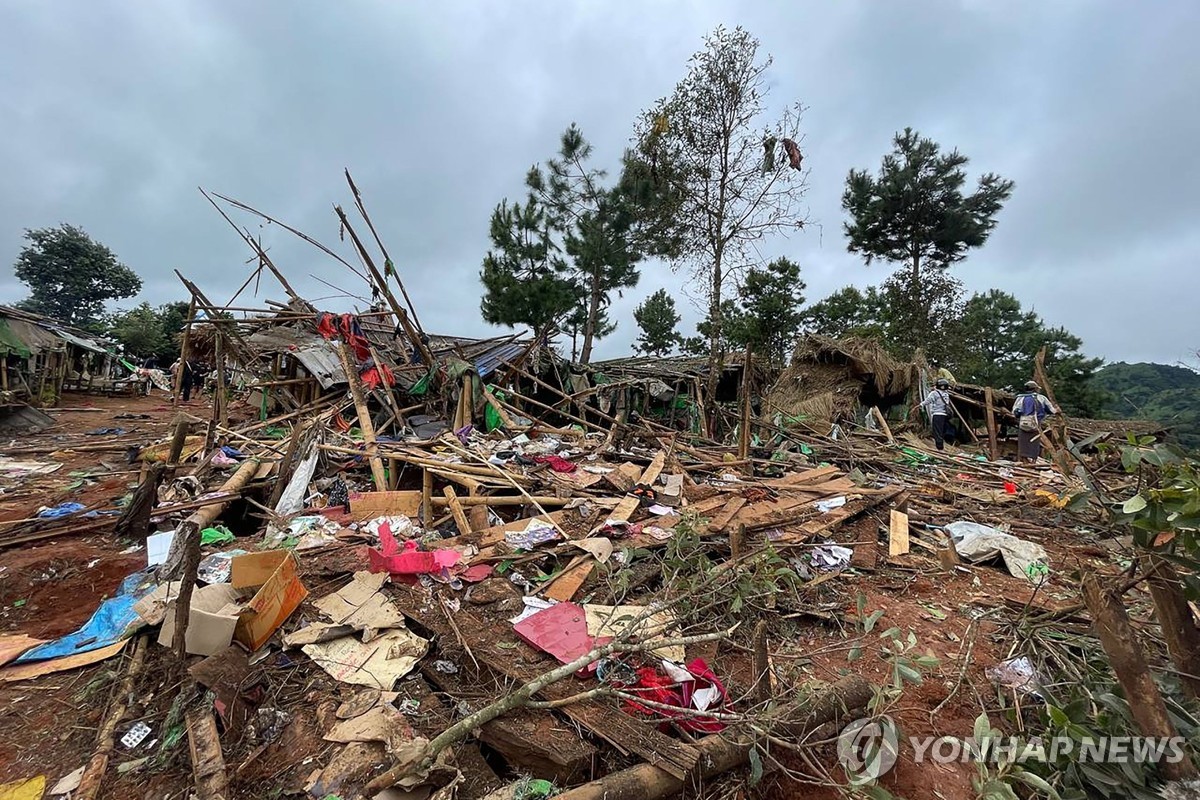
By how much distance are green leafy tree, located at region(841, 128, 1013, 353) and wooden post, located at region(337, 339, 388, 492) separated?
20054mm

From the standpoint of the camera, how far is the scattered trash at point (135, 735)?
7.59 feet

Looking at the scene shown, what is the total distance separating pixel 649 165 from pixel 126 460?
13844mm

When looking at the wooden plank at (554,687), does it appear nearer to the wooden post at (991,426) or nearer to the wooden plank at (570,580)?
the wooden plank at (570,580)

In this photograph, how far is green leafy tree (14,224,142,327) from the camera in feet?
120

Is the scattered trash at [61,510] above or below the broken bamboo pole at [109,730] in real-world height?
above

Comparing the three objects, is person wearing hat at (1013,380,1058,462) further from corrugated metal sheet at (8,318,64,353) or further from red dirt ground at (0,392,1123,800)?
corrugated metal sheet at (8,318,64,353)

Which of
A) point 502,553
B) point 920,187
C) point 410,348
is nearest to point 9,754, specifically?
point 502,553

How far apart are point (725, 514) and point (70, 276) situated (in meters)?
54.6

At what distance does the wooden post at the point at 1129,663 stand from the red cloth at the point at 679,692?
164 centimetres

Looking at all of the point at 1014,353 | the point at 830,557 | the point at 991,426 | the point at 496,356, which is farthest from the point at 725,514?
the point at 1014,353

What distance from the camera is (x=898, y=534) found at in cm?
519

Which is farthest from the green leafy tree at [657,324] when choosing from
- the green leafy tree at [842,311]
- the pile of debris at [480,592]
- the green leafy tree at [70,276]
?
the green leafy tree at [70,276]

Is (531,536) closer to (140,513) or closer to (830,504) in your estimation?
(830,504)

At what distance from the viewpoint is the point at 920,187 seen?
67.3 feet
